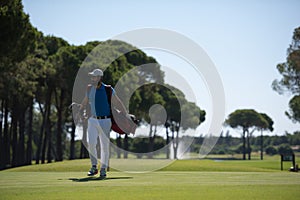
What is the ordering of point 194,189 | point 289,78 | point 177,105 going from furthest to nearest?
1. point 177,105
2. point 289,78
3. point 194,189

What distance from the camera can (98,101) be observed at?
36.4 ft

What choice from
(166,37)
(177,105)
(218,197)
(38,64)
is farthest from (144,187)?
(177,105)

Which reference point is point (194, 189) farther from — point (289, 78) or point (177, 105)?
point (177, 105)

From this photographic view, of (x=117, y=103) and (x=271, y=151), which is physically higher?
(x=117, y=103)

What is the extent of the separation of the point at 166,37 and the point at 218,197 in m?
15.5

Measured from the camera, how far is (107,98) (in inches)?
438

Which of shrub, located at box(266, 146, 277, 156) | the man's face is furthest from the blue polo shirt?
shrub, located at box(266, 146, 277, 156)

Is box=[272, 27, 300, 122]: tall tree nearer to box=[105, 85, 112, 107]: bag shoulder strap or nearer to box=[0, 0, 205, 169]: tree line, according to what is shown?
box=[0, 0, 205, 169]: tree line

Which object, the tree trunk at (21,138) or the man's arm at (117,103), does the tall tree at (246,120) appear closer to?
the tree trunk at (21,138)

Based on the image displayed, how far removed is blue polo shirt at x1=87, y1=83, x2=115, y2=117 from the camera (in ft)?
36.4

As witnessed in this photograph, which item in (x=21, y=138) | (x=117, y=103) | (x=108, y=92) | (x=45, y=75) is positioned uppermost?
(x=45, y=75)

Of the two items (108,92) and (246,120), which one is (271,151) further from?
(108,92)

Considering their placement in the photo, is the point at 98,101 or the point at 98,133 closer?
the point at 98,101

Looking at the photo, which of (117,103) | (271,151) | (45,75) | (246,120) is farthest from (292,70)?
(271,151)
